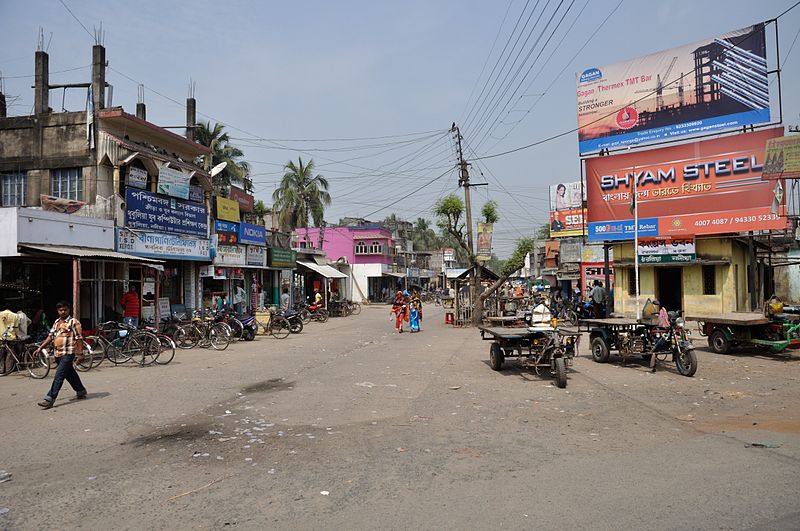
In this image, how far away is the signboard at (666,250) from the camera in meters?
24.0

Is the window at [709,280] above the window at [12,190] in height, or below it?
below

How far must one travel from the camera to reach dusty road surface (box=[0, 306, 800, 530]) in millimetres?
4562

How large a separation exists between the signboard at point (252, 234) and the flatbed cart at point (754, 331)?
20383 millimetres

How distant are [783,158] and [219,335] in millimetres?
17190

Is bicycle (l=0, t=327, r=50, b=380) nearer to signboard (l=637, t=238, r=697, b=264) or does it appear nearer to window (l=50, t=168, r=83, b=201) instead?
window (l=50, t=168, r=83, b=201)

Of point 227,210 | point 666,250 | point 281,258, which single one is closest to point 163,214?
point 227,210

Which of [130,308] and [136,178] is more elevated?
[136,178]

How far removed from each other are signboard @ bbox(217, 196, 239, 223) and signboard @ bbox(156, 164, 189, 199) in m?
2.79

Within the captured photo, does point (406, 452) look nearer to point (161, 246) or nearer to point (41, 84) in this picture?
point (161, 246)

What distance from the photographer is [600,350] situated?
1412cm

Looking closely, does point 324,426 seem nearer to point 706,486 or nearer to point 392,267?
point 706,486

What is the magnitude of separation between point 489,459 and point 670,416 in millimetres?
3668

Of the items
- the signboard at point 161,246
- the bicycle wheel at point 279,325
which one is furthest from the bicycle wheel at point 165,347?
the bicycle wheel at point 279,325

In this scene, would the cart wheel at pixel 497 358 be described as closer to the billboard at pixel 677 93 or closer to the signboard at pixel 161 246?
the signboard at pixel 161 246
